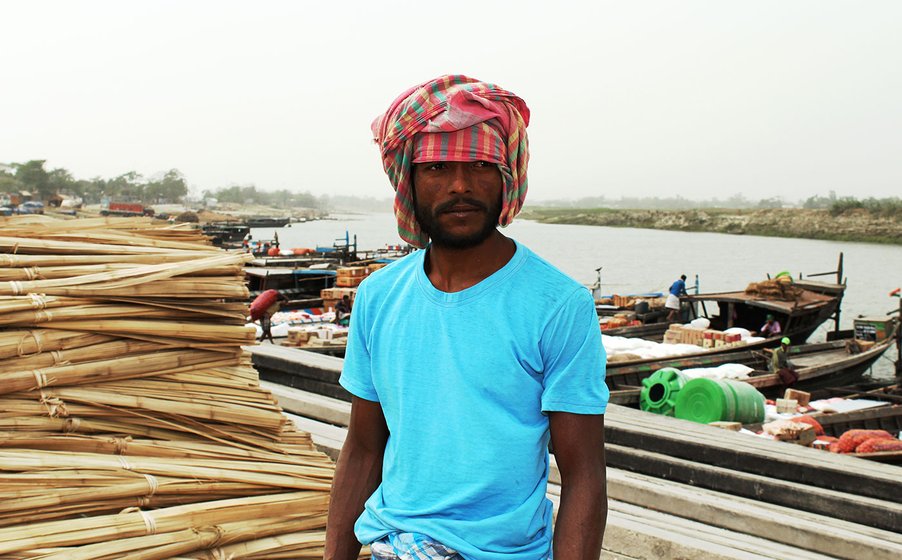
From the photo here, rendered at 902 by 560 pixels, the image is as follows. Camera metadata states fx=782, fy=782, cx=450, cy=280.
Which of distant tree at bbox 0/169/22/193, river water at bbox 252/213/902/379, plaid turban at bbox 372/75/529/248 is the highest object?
distant tree at bbox 0/169/22/193

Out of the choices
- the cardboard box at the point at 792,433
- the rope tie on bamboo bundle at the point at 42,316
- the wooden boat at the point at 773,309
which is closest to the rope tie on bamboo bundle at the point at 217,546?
the rope tie on bamboo bundle at the point at 42,316

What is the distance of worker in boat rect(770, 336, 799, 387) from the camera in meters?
12.0

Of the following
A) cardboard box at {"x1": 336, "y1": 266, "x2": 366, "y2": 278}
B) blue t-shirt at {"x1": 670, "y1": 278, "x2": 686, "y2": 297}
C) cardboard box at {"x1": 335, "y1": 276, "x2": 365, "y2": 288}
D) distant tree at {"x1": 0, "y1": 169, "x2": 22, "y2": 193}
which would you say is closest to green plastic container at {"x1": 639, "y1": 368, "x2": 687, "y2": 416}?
blue t-shirt at {"x1": 670, "y1": 278, "x2": 686, "y2": 297}

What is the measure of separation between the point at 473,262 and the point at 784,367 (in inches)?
490

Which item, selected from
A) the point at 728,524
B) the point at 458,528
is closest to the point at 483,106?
the point at 458,528

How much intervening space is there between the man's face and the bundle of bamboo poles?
1.26 metres

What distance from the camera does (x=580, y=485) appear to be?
143cm

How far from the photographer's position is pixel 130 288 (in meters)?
2.49

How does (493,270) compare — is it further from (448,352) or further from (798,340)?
(798,340)

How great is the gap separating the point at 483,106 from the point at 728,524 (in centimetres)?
195

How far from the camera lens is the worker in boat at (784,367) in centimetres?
1200

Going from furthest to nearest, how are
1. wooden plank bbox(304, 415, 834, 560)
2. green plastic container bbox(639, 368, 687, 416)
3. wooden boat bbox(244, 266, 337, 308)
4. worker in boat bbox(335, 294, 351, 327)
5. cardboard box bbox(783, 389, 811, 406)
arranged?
wooden boat bbox(244, 266, 337, 308), worker in boat bbox(335, 294, 351, 327), cardboard box bbox(783, 389, 811, 406), green plastic container bbox(639, 368, 687, 416), wooden plank bbox(304, 415, 834, 560)

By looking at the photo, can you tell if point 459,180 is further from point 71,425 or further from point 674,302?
point 674,302

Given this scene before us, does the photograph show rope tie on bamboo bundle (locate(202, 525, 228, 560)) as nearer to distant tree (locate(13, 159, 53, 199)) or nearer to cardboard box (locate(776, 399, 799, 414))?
cardboard box (locate(776, 399, 799, 414))
